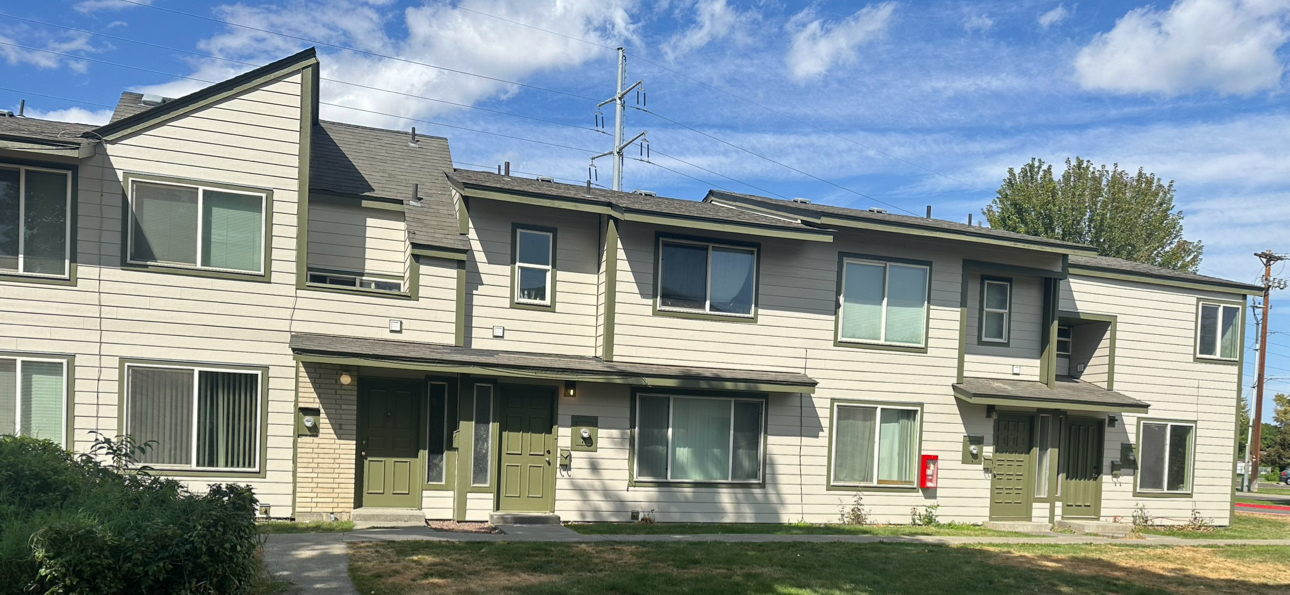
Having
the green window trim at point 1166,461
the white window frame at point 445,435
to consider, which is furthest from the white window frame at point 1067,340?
the white window frame at point 445,435

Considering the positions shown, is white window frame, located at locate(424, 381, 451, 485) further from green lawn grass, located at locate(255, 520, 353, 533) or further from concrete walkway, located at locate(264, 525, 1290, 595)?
green lawn grass, located at locate(255, 520, 353, 533)

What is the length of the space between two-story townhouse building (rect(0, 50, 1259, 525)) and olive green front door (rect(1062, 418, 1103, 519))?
0.06m

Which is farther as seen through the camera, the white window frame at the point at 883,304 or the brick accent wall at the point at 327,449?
the white window frame at the point at 883,304

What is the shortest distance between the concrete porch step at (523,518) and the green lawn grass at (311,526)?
2.30 m

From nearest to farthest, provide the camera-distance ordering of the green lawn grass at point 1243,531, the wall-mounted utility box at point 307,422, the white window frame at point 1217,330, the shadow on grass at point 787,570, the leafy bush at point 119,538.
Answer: the leafy bush at point 119,538, the shadow on grass at point 787,570, the wall-mounted utility box at point 307,422, the green lawn grass at point 1243,531, the white window frame at point 1217,330

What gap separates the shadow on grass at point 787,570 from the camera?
1100 cm

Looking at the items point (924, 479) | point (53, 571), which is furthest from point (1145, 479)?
point (53, 571)

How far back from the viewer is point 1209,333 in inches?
872

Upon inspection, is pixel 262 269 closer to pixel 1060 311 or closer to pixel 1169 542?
pixel 1060 311

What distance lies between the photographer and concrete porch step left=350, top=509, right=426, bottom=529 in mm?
14984

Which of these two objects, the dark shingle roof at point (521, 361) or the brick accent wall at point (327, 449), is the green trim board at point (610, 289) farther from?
the brick accent wall at point (327, 449)

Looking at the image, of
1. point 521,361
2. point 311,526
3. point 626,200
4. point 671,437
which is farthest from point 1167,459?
point 311,526

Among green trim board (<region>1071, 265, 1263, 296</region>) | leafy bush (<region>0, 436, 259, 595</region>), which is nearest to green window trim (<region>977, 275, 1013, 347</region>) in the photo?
green trim board (<region>1071, 265, 1263, 296</region>)

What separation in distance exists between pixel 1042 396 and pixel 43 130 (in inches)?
694
